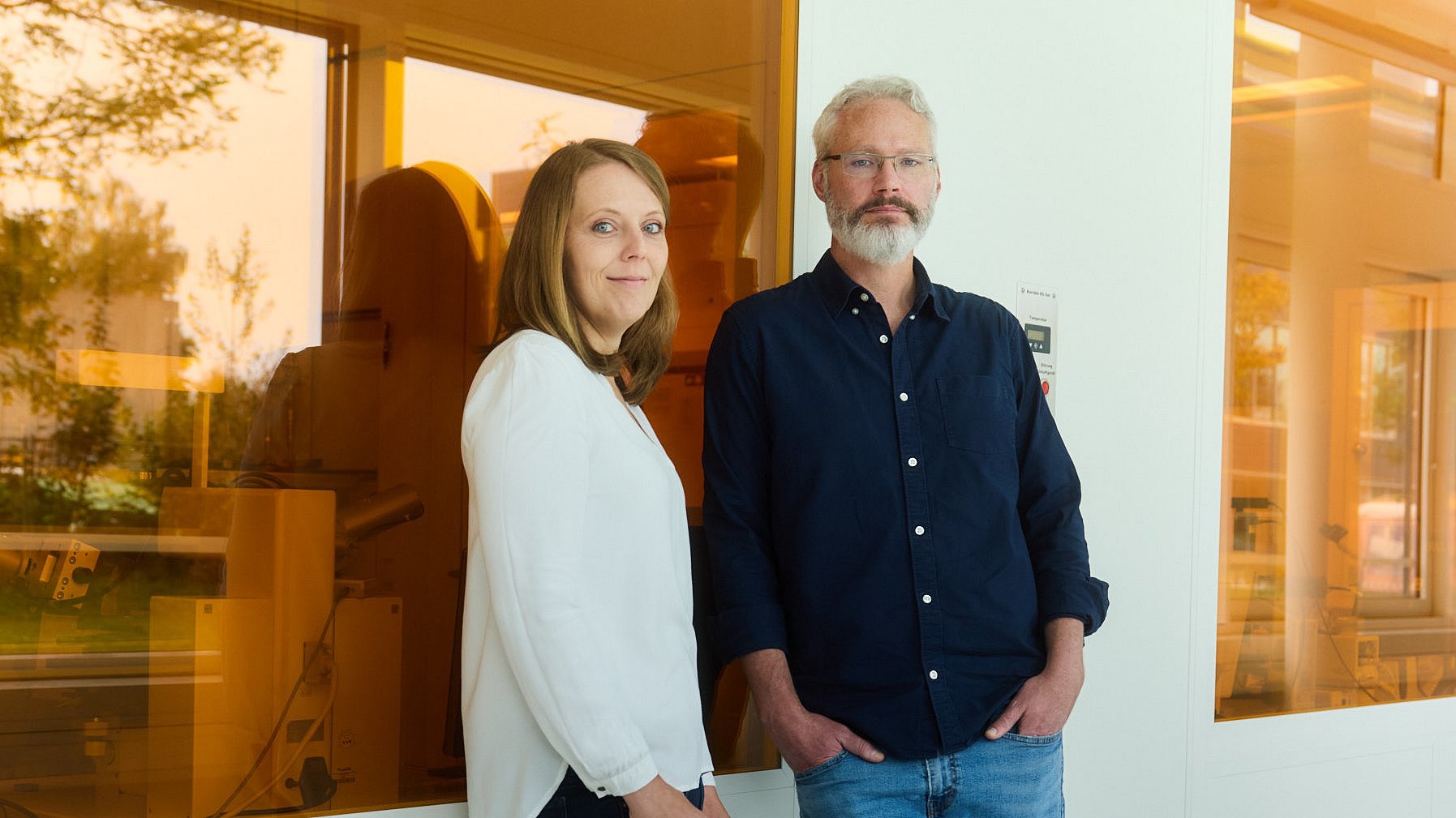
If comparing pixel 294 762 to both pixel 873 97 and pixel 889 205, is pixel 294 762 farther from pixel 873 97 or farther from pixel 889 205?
pixel 873 97

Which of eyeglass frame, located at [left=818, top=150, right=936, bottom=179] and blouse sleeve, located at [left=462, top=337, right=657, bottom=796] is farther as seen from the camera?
eyeglass frame, located at [left=818, top=150, right=936, bottom=179]

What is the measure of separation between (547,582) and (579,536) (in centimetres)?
7

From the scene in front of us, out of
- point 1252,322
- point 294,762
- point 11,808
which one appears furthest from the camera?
point 1252,322

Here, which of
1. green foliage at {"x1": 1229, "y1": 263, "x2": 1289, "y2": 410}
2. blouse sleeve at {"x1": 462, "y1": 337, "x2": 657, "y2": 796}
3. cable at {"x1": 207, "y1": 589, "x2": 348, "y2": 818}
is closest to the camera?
blouse sleeve at {"x1": 462, "y1": 337, "x2": 657, "y2": 796}

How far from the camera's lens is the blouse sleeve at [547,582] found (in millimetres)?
1506

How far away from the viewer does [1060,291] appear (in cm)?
315

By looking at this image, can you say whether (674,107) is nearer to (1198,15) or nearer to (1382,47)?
(1198,15)

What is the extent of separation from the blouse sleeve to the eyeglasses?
2.89 feet

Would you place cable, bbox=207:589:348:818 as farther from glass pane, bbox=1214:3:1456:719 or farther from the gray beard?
glass pane, bbox=1214:3:1456:719

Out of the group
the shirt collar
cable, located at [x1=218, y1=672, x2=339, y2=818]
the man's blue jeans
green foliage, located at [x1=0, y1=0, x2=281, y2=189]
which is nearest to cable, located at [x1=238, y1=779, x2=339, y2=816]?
cable, located at [x1=218, y1=672, x2=339, y2=818]

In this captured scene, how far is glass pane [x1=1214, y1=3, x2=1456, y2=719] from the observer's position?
12.1 ft

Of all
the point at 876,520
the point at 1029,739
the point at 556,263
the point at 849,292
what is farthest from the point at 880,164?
the point at 1029,739

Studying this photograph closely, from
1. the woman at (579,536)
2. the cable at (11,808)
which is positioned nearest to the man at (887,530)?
the woman at (579,536)

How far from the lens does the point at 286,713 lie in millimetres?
2059
